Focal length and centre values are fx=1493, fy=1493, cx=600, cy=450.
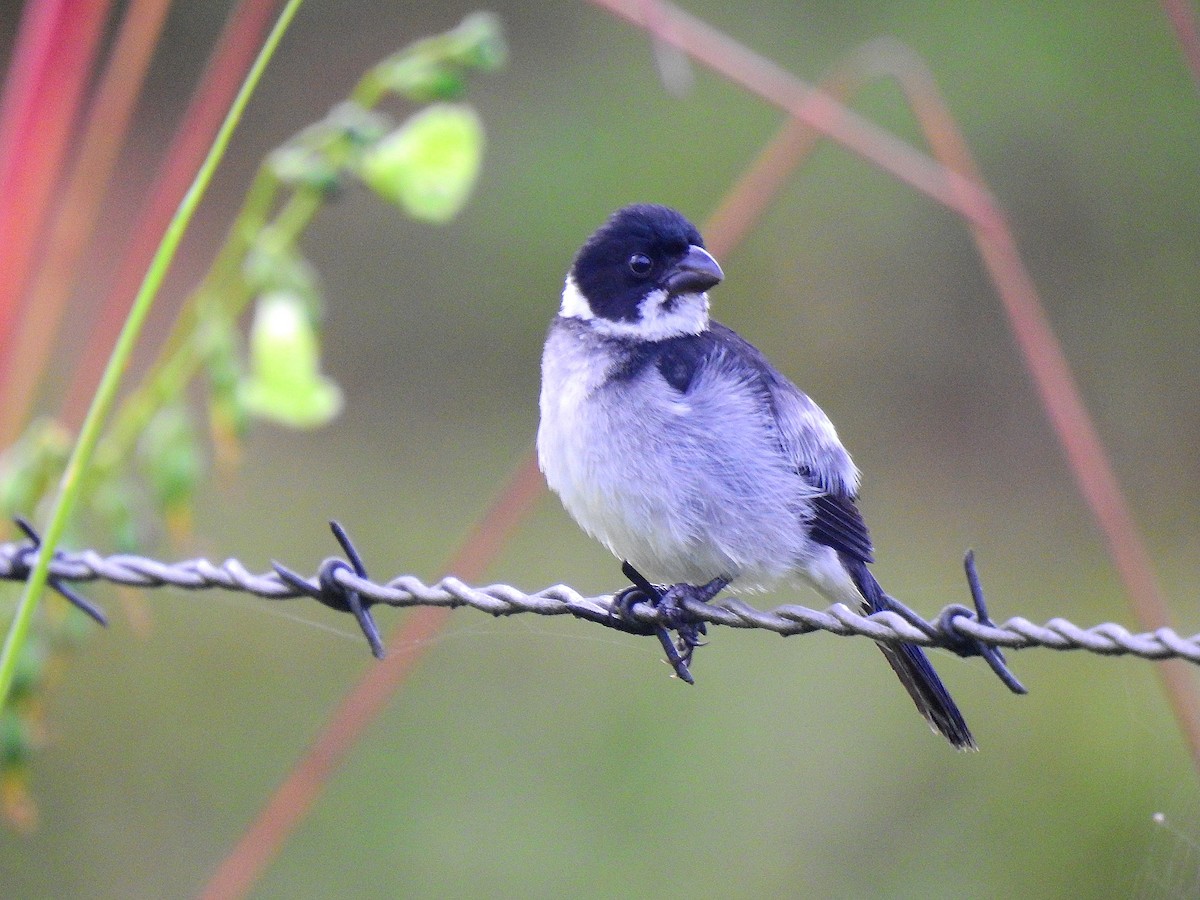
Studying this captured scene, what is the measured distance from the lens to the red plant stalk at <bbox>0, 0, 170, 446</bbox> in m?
2.23

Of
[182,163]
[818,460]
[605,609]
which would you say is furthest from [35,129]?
[818,460]

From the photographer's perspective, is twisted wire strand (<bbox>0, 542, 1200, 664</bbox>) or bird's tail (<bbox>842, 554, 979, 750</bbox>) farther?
bird's tail (<bbox>842, 554, 979, 750</bbox>)

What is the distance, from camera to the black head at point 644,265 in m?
2.72

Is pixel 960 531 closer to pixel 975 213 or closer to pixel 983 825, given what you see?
pixel 983 825

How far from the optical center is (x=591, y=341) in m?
2.67

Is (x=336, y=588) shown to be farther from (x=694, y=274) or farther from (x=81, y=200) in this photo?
(x=694, y=274)

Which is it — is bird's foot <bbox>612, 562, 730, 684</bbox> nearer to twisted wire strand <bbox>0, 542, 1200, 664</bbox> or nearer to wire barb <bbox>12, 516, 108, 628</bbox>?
twisted wire strand <bbox>0, 542, 1200, 664</bbox>

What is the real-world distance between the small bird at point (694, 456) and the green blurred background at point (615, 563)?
309 centimetres

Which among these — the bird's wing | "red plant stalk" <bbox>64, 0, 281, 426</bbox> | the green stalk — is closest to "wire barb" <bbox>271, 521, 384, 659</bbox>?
the green stalk

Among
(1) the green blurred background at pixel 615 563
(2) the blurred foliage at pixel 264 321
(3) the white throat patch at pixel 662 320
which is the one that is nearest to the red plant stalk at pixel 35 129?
(2) the blurred foliage at pixel 264 321

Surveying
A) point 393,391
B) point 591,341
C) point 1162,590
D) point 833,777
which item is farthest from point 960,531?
point 591,341

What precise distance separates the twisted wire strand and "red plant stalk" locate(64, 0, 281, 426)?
0.31 meters

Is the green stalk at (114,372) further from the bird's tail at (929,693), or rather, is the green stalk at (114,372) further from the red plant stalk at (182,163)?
the bird's tail at (929,693)

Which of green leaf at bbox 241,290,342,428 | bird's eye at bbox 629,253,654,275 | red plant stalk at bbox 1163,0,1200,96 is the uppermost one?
red plant stalk at bbox 1163,0,1200,96
